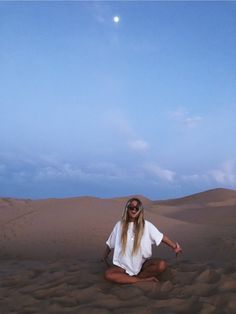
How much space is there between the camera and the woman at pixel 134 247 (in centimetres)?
521

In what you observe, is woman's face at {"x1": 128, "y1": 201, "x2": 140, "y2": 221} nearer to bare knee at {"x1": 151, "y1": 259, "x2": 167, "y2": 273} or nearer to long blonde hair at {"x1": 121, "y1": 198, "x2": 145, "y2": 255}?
long blonde hair at {"x1": 121, "y1": 198, "x2": 145, "y2": 255}

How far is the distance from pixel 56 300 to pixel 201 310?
1.79 metres

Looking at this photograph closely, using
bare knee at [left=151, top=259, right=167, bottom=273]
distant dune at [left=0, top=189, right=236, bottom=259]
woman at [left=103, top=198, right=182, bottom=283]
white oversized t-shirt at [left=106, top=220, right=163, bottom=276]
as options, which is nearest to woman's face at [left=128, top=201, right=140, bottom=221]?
woman at [left=103, top=198, right=182, bottom=283]

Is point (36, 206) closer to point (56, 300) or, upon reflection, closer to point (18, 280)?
point (18, 280)

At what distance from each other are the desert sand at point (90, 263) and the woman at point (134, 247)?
18 cm

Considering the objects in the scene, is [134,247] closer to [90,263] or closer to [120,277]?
[120,277]

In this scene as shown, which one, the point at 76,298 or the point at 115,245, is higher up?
the point at 115,245

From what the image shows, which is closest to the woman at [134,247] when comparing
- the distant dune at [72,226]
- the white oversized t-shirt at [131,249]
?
the white oversized t-shirt at [131,249]

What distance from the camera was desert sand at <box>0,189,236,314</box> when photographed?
15.0 feet

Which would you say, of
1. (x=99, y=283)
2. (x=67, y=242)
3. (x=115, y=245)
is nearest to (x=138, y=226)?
(x=115, y=245)

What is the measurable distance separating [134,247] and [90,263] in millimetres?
2037

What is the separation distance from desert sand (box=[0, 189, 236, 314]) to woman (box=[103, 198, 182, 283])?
18 centimetres

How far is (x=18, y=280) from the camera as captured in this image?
586 cm

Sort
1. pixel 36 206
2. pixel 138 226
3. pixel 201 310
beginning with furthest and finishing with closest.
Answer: pixel 36 206
pixel 138 226
pixel 201 310
